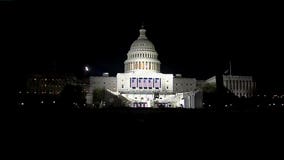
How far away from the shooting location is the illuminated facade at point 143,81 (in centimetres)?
10138

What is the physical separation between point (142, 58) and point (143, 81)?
7345 millimetres

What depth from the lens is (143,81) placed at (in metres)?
108

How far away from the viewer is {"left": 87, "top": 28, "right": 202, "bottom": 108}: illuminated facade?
101 metres

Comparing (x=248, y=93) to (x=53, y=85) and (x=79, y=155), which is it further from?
(x=79, y=155)

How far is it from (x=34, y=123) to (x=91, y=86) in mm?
84466

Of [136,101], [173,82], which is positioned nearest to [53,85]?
[136,101]

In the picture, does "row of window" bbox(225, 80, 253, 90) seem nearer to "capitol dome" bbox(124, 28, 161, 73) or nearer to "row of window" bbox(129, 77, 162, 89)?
"row of window" bbox(129, 77, 162, 89)

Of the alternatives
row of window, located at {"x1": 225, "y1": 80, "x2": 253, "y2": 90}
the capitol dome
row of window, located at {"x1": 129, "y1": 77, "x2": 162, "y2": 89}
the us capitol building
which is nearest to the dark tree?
the us capitol building

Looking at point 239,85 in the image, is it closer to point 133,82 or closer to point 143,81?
point 143,81

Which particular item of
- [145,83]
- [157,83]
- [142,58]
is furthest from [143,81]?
[142,58]

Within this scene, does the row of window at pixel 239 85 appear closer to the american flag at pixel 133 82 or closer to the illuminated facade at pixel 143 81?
the illuminated facade at pixel 143 81

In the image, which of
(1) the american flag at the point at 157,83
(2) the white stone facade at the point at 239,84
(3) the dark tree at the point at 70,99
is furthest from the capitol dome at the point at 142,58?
(3) the dark tree at the point at 70,99

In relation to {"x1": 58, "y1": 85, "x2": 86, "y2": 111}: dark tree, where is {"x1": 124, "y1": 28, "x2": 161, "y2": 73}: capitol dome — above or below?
above

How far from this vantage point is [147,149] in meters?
13.9
